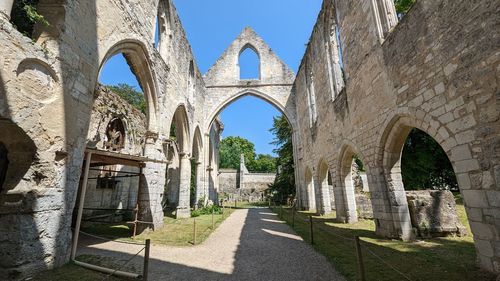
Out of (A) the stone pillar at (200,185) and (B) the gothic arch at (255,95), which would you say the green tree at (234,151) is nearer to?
(B) the gothic arch at (255,95)

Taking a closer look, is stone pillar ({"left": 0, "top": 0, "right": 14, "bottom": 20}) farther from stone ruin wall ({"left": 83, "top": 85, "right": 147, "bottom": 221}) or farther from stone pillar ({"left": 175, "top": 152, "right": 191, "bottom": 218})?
stone pillar ({"left": 175, "top": 152, "right": 191, "bottom": 218})

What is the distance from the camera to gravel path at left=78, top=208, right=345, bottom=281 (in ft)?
11.9

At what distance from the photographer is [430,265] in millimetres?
3541

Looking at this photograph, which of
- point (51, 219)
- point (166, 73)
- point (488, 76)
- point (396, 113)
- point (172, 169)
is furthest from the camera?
point (172, 169)

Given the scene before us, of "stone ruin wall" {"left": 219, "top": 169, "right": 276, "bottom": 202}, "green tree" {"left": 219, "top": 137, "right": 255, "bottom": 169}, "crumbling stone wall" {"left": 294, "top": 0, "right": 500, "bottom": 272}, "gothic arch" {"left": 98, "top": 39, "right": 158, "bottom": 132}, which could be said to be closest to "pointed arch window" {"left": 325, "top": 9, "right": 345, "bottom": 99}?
"crumbling stone wall" {"left": 294, "top": 0, "right": 500, "bottom": 272}

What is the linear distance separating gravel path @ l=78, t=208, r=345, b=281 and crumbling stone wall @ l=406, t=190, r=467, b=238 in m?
2.73

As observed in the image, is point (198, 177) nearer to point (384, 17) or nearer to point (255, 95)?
point (255, 95)

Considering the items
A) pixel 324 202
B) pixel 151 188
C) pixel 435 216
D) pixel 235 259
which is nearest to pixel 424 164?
pixel 324 202

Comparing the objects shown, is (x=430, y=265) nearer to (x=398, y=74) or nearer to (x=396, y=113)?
(x=396, y=113)

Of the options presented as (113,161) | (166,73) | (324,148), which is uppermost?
(166,73)

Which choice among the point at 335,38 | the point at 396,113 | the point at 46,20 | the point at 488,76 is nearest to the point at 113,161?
the point at 46,20

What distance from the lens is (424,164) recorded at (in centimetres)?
1061

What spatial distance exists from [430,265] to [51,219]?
19.4ft

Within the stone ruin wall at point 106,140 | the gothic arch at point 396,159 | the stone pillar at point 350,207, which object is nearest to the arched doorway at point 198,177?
the stone ruin wall at point 106,140
